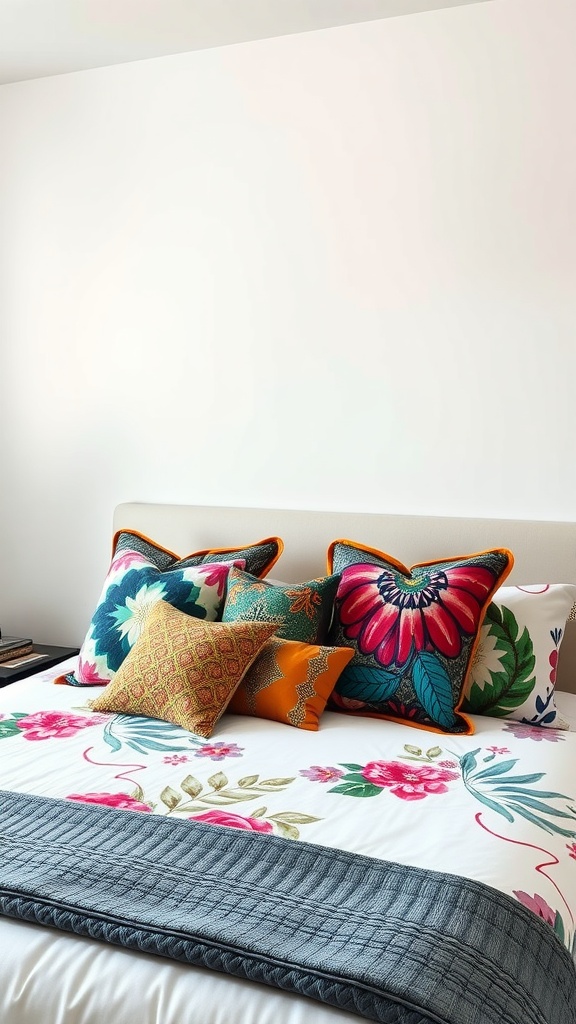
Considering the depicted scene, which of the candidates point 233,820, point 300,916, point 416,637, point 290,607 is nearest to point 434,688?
point 416,637

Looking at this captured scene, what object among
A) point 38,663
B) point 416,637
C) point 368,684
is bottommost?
point 38,663

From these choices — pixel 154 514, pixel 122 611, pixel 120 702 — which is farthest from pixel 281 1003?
pixel 154 514

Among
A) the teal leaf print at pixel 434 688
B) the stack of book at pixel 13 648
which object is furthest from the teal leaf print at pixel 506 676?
the stack of book at pixel 13 648

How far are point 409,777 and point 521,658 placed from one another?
1.97ft

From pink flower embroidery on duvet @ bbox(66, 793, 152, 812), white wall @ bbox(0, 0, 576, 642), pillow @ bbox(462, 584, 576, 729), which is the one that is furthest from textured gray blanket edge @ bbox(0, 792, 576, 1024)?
white wall @ bbox(0, 0, 576, 642)

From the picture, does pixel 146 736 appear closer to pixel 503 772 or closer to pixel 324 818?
pixel 324 818

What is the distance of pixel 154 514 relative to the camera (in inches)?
119

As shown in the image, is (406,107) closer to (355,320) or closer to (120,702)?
(355,320)

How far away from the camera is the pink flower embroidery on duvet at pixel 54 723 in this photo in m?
2.04

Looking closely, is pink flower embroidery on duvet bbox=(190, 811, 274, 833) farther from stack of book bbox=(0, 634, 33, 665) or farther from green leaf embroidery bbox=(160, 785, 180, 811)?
stack of book bbox=(0, 634, 33, 665)

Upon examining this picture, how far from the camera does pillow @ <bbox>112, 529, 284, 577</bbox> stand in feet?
8.63

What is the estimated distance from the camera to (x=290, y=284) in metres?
2.91

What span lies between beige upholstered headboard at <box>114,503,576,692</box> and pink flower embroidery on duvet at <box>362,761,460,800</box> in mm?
833

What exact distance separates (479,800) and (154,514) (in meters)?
1.64
